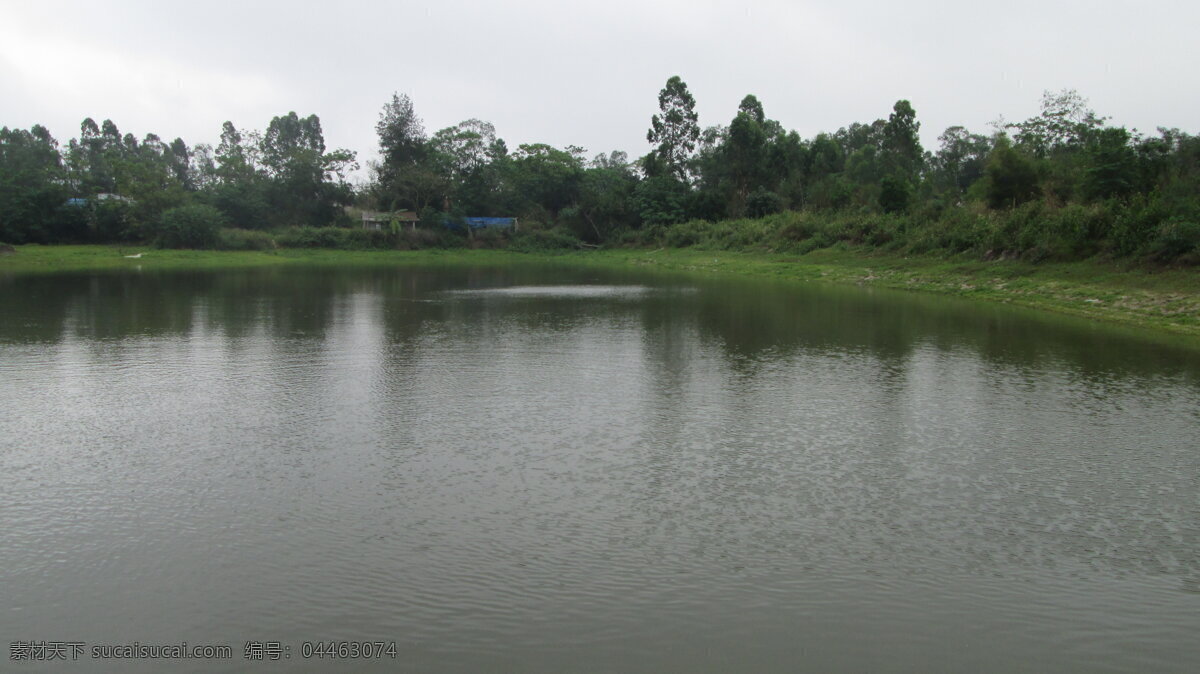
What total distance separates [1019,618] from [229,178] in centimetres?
9579

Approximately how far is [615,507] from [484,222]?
72.9 metres

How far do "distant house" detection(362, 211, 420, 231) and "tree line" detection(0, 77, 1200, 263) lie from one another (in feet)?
3.98

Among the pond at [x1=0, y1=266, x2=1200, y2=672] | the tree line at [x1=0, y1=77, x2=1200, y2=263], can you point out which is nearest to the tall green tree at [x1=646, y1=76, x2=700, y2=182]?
the tree line at [x1=0, y1=77, x2=1200, y2=263]

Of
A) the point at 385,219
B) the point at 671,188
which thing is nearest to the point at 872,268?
the point at 671,188

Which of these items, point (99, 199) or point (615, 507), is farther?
point (99, 199)

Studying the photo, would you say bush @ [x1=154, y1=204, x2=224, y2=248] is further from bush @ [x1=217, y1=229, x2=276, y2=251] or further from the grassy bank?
the grassy bank

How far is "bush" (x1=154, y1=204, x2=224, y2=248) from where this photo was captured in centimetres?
5928

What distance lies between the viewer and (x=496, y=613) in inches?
231

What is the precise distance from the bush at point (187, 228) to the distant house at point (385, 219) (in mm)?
15430

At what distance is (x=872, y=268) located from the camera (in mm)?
35875

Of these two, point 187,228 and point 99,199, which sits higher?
point 99,199

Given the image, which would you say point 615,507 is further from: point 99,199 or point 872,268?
point 99,199

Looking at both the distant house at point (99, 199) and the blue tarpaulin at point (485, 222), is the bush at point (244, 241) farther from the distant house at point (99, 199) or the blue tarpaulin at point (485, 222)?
the blue tarpaulin at point (485, 222)

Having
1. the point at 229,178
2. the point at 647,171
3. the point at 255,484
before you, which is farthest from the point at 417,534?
the point at 229,178
